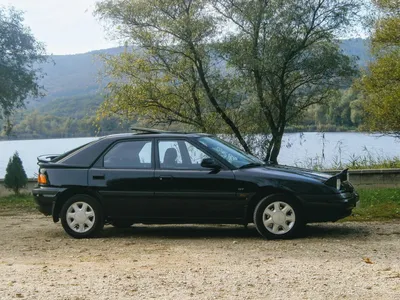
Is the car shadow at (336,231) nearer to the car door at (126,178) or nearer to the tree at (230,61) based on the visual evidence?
the car door at (126,178)

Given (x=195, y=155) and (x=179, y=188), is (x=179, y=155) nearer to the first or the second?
(x=195, y=155)

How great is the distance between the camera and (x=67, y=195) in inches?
371

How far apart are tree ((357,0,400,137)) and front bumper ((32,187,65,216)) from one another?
1186 centimetres

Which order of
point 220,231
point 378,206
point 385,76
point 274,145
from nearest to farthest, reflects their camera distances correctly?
point 220,231, point 378,206, point 385,76, point 274,145

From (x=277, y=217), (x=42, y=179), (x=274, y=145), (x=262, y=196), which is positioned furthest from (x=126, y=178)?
(x=274, y=145)

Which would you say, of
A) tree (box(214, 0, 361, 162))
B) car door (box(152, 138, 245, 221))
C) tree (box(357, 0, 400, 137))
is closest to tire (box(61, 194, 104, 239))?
car door (box(152, 138, 245, 221))

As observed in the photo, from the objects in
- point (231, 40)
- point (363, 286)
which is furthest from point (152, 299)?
point (231, 40)

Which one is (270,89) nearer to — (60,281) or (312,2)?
(312,2)

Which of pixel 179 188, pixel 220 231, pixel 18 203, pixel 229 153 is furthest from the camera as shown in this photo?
pixel 18 203

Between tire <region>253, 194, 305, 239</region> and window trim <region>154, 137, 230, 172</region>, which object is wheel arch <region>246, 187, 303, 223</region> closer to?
tire <region>253, 194, 305, 239</region>

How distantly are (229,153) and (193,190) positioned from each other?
0.92 metres

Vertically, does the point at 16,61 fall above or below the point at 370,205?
above

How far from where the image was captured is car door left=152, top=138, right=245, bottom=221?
29.0 feet

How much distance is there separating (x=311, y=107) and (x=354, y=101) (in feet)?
7.16
